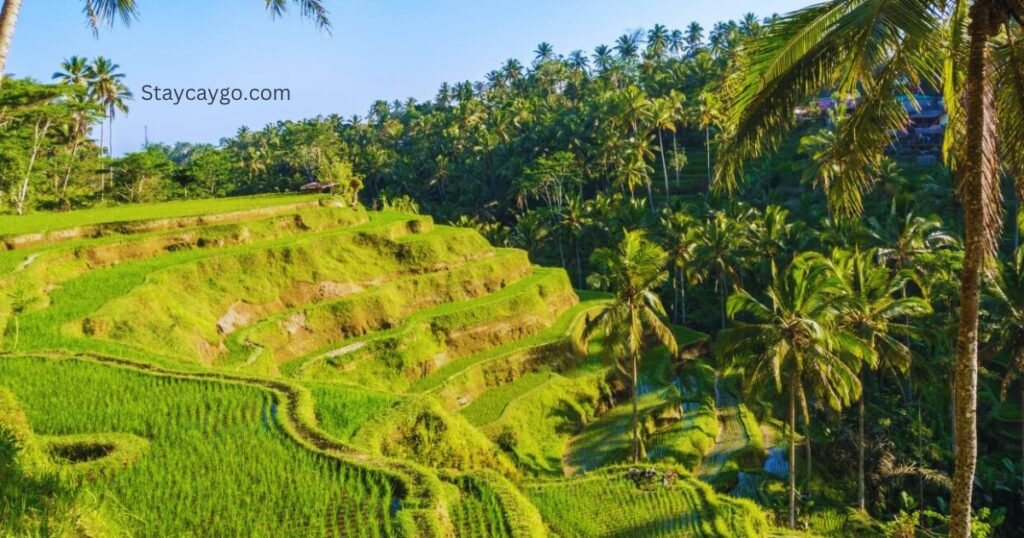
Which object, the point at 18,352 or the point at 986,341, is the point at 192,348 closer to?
the point at 18,352

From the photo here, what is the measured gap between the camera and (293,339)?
86.8 ft

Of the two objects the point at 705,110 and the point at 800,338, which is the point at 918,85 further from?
the point at 705,110

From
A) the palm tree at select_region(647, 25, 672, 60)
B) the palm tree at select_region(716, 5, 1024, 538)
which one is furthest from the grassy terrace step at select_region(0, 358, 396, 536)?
the palm tree at select_region(647, 25, 672, 60)

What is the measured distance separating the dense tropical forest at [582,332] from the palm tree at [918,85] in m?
0.04

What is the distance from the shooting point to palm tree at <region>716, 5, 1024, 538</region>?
6777 mm

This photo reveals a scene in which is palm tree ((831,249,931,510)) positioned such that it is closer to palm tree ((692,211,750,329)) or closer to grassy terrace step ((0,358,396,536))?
palm tree ((692,211,750,329))

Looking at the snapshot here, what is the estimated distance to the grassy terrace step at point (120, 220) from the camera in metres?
25.1

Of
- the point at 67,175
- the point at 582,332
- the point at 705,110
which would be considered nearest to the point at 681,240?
the point at 582,332

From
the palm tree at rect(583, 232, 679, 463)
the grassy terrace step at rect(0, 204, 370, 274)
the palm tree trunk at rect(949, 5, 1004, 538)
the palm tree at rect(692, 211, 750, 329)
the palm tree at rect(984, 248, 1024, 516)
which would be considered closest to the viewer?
the palm tree trunk at rect(949, 5, 1004, 538)

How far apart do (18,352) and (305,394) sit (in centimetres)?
657

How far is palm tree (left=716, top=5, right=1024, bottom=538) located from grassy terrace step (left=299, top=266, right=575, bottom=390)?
63.1ft

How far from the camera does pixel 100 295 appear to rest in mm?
21219

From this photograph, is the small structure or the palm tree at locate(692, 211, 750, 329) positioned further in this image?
the small structure

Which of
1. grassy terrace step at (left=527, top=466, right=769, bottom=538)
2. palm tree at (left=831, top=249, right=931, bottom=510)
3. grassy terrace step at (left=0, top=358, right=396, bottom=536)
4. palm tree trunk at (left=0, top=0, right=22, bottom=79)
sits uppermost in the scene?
palm tree trunk at (left=0, top=0, right=22, bottom=79)
